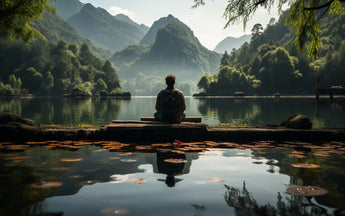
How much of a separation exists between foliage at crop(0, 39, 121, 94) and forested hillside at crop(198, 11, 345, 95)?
224 feet

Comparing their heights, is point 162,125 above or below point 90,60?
below

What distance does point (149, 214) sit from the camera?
3.13 m

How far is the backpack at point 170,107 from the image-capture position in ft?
27.1

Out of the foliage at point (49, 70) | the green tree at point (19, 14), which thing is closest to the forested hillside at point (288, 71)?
the foliage at point (49, 70)

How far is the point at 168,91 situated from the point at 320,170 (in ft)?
16.4

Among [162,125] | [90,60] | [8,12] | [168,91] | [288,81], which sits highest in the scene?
[90,60]

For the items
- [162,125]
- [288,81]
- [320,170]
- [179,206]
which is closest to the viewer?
[179,206]

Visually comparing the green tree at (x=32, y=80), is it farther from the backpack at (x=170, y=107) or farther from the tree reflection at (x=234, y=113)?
the backpack at (x=170, y=107)

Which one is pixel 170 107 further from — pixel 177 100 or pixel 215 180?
pixel 215 180

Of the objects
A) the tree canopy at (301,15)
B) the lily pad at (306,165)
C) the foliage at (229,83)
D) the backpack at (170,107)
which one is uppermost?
the foliage at (229,83)

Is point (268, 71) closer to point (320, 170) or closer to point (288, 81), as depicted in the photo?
point (288, 81)

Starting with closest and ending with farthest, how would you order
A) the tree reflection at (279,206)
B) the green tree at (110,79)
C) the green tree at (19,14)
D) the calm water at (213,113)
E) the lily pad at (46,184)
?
1. the tree reflection at (279,206)
2. the lily pad at (46,184)
3. the green tree at (19,14)
4. the calm water at (213,113)
5. the green tree at (110,79)

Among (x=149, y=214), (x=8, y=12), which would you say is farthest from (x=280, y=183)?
(x=8, y=12)

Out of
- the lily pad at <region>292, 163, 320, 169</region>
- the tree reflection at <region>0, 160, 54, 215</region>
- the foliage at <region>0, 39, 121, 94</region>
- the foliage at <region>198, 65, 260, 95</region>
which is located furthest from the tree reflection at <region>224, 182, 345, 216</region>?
the foliage at <region>0, 39, 121, 94</region>
